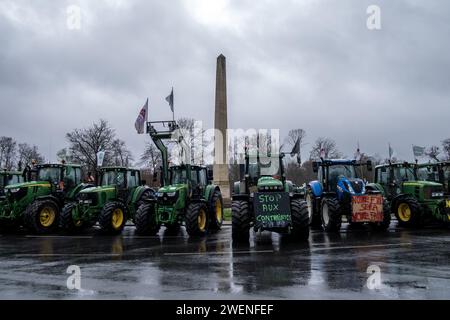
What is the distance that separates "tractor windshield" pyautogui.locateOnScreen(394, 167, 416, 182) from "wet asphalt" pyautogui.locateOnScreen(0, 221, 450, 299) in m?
3.55

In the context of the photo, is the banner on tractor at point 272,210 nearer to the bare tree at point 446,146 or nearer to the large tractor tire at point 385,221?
the large tractor tire at point 385,221

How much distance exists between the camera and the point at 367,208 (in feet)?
41.1

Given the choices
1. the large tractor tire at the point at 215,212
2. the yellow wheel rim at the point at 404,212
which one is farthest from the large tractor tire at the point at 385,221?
the large tractor tire at the point at 215,212

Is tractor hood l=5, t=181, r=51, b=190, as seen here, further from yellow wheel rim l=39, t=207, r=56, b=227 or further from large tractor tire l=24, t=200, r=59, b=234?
yellow wheel rim l=39, t=207, r=56, b=227

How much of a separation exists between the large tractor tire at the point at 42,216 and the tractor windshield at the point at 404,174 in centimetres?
1178

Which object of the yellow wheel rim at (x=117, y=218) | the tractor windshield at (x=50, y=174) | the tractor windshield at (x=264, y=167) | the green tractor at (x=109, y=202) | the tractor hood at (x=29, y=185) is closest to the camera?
the tractor windshield at (x=264, y=167)

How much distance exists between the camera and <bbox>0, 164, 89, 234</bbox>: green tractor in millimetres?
14047

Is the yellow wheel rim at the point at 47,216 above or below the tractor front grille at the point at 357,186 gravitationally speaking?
below

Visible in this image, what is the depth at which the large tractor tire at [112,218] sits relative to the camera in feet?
43.3

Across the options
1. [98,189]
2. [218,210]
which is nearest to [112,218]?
[98,189]

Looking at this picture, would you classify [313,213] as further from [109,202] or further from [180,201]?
[109,202]

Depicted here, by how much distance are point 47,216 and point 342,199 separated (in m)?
9.61

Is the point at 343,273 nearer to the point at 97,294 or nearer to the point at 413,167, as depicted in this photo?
the point at 97,294

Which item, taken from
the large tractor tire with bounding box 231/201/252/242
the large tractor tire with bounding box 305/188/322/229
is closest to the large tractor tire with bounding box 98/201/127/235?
the large tractor tire with bounding box 231/201/252/242
